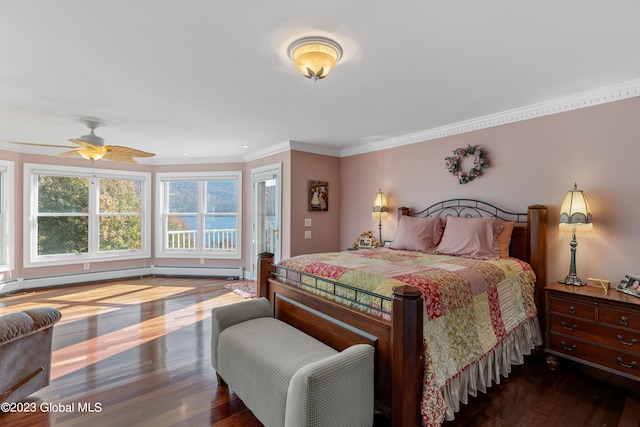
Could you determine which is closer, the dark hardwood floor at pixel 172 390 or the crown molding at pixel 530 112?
the dark hardwood floor at pixel 172 390

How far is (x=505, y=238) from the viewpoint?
304 centimetres

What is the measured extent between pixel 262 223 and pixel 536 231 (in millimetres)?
4134

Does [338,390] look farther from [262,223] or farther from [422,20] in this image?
[262,223]

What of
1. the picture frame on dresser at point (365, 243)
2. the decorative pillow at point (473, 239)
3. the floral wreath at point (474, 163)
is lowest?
the picture frame on dresser at point (365, 243)

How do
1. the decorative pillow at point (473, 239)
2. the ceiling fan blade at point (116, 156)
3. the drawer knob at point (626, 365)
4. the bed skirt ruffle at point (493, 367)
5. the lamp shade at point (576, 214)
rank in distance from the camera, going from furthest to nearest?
the ceiling fan blade at point (116, 156) < the decorative pillow at point (473, 239) < the lamp shade at point (576, 214) < the drawer knob at point (626, 365) < the bed skirt ruffle at point (493, 367)

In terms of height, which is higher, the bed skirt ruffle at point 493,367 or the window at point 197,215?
the window at point 197,215

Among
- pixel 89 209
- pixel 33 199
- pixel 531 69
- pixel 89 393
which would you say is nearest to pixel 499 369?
pixel 531 69

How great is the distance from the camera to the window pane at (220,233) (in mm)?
6176

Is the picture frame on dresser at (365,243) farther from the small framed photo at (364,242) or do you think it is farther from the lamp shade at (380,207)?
the lamp shade at (380,207)

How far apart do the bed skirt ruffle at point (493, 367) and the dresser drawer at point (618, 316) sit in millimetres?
558

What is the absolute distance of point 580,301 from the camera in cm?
243

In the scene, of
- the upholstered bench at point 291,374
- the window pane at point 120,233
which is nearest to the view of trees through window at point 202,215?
the window pane at point 120,233

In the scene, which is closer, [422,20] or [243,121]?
[422,20]

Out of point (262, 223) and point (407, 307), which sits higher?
point (262, 223)
